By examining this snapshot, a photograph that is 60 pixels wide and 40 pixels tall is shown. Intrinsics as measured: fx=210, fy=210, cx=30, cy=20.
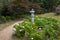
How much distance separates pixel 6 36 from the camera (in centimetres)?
1122

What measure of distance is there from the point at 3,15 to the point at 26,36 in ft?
27.9

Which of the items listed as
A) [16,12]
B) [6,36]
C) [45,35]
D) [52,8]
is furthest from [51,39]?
[52,8]

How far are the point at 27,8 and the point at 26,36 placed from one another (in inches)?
335

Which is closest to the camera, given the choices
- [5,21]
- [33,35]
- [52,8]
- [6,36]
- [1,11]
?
[33,35]

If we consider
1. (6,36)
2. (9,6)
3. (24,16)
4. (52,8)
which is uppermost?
(6,36)

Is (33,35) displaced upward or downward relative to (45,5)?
Result: upward

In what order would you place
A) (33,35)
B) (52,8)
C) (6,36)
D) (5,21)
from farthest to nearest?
(52,8) → (5,21) → (6,36) → (33,35)

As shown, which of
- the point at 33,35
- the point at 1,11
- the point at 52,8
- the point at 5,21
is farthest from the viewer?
the point at 52,8

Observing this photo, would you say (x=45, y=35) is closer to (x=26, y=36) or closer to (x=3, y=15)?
(x=26, y=36)

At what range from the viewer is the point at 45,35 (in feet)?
34.6

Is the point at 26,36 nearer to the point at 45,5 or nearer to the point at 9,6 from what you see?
the point at 9,6

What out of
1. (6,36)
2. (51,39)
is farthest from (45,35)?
(6,36)

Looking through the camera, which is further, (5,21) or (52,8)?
(52,8)

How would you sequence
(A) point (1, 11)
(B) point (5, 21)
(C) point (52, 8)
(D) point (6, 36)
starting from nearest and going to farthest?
(D) point (6, 36) < (B) point (5, 21) < (A) point (1, 11) < (C) point (52, 8)
